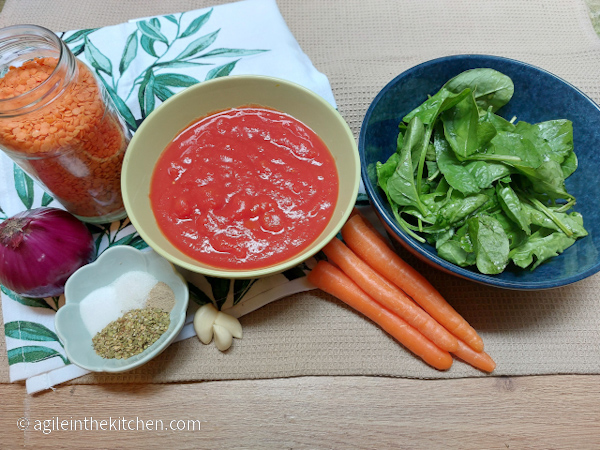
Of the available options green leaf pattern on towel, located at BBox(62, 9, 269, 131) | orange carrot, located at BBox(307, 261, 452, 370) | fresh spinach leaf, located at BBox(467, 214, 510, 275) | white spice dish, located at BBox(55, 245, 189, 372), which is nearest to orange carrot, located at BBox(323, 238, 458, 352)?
orange carrot, located at BBox(307, 261, 452, 370)

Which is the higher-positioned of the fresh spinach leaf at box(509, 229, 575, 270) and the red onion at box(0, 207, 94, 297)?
the red onion at box(0, 207, 94, 297)

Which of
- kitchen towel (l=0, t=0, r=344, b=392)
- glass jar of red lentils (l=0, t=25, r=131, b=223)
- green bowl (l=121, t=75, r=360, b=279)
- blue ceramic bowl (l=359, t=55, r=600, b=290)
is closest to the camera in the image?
glass jar of red lentils (l=0, t=25, r=131, b=223)

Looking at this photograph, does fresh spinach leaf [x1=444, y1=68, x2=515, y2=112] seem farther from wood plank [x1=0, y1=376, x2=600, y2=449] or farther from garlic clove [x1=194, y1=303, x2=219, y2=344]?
garlic clove [x1=194, y1=303, x2=219, y2=344]

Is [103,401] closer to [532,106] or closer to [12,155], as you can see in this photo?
[12,155]

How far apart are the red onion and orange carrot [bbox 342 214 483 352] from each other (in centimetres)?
93

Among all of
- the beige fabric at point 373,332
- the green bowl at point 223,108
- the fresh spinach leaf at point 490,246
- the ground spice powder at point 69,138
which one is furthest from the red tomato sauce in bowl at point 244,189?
the fresh spinach leaf at point 490,246

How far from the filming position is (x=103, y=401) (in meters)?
1.42

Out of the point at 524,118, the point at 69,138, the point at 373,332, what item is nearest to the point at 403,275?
the point at 373,332

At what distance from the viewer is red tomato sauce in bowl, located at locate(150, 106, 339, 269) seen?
1324mm

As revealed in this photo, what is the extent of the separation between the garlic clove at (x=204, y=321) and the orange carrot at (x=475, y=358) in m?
0.83

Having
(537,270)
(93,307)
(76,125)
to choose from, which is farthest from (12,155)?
(537,270)

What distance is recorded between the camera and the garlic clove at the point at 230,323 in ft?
4.72

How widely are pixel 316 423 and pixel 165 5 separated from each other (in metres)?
1.95

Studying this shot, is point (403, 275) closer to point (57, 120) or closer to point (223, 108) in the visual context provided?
point (223, 108)
